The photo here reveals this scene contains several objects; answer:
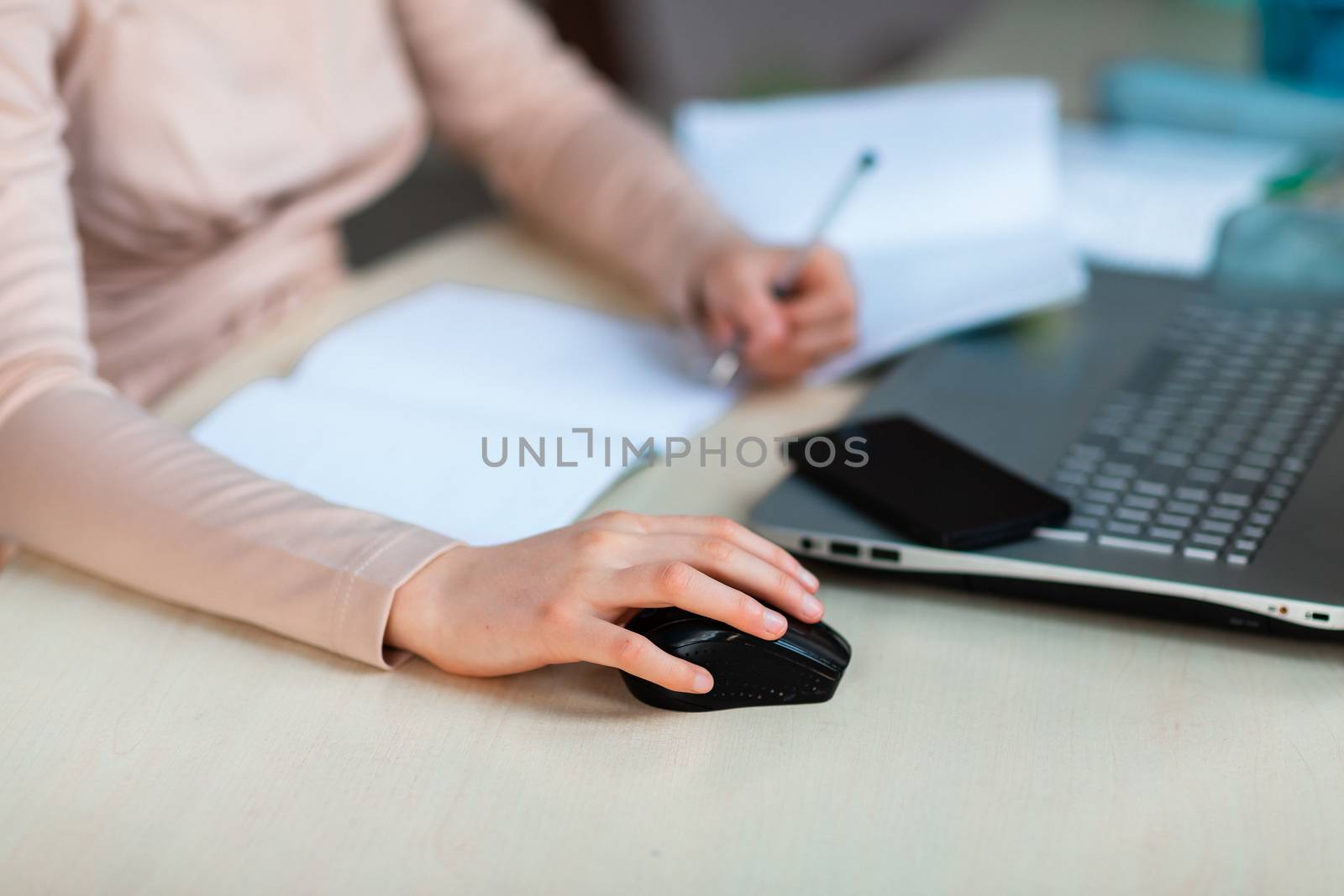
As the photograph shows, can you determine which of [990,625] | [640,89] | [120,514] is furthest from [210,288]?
[640,89]

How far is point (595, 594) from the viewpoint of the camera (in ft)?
1.85

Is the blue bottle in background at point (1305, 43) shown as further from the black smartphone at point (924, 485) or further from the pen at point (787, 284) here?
the black smartphone at point (924, 485)

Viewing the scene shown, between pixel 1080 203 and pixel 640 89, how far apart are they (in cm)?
224

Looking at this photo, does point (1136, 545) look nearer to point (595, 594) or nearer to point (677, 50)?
point (595, 594)

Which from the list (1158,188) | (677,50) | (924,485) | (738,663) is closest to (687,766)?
(738,663)

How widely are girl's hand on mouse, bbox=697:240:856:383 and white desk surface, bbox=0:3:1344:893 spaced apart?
10.4 inches

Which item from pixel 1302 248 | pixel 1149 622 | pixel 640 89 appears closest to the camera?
pixel 1149 622

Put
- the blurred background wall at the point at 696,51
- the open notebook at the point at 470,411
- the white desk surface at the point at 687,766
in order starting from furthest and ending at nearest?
the blurred background wall at the point at 696,51 → the open notebook at the point at 470,411 → the white desk surface at the point at 687,766

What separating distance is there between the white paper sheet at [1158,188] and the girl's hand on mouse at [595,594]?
554 millimetres

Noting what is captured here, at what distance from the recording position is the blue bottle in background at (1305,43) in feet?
3.68

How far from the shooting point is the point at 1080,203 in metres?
1.13

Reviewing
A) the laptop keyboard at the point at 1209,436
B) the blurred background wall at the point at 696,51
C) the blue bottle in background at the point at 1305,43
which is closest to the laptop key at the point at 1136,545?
the laptop keyboard at the point at 1209,436

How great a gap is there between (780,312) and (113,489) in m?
0.45

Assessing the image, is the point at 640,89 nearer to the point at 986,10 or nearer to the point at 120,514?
the point at 986,10
